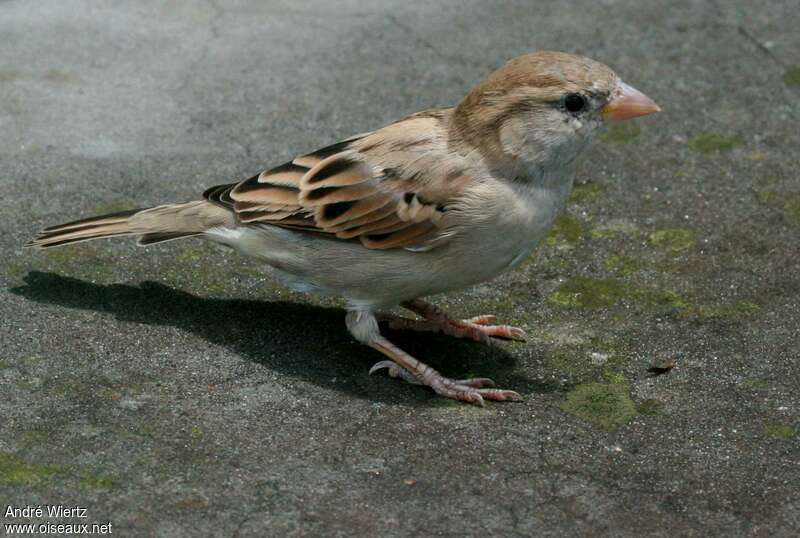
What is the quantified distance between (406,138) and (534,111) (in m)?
0.61

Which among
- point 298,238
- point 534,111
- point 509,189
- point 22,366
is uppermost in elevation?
point 534,111

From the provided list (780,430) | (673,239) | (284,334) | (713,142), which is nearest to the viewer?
(780,430)

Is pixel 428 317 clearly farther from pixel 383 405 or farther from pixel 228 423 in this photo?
pixel 228 423

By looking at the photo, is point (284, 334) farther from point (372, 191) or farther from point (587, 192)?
point (587, 192)

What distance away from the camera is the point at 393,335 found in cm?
573

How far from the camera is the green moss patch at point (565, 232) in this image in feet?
20.5

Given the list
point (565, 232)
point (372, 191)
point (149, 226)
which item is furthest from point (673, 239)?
point (149, 226)

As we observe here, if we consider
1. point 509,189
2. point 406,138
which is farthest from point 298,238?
point 509,189

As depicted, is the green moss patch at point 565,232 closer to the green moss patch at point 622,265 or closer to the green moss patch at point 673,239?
the green moss patch at point 622,265

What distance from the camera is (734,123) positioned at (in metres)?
7.27

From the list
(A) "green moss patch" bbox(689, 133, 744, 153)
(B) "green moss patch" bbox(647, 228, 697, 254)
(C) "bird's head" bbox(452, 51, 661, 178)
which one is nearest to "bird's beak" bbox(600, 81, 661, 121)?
(C) "bird's head" bbox(452, 51, 661, 178)

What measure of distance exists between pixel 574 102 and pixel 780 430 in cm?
162

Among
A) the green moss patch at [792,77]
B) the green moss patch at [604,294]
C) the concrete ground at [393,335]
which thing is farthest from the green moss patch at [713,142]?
the green moss patch at [604,294]

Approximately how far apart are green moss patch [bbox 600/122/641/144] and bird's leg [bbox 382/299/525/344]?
6.62 feet
